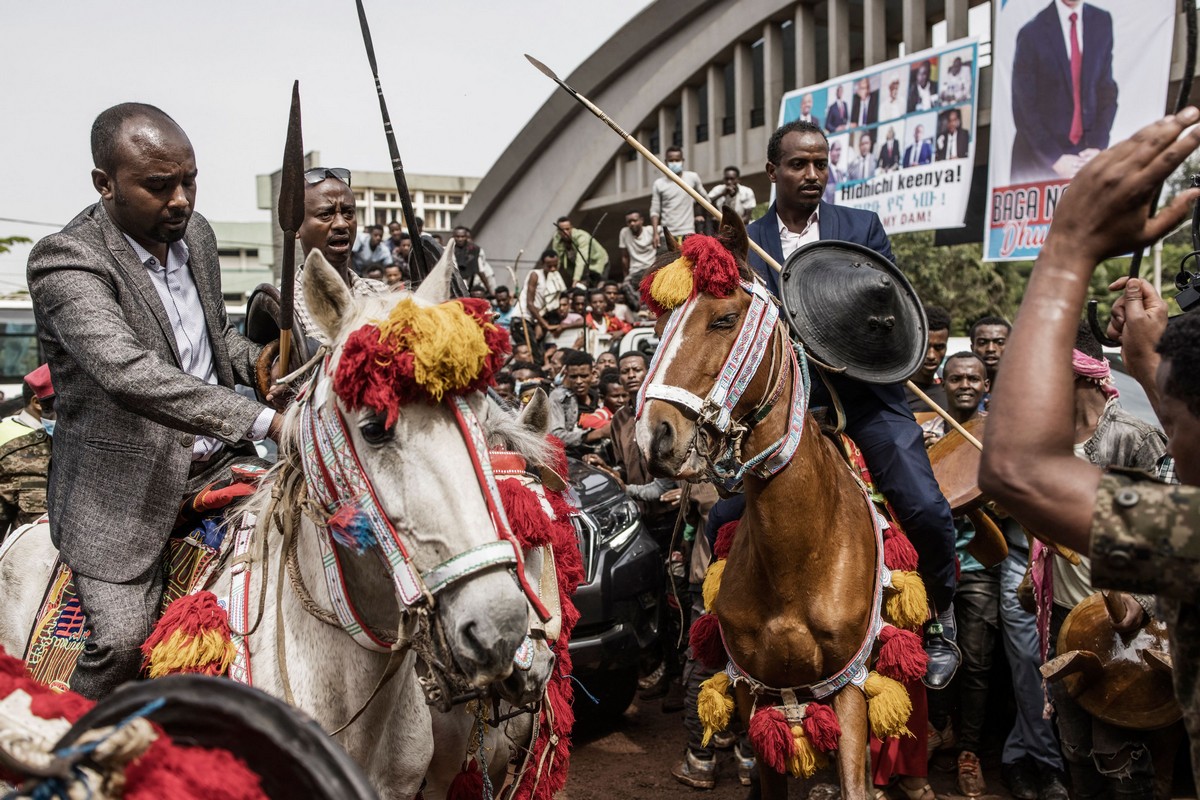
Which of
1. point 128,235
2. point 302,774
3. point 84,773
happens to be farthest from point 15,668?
point 128,235

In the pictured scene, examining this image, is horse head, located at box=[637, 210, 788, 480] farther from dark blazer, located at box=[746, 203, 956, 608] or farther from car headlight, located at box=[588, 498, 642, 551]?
car headlight, located at box=[588, 498, 642, 551]

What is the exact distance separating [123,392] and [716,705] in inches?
115

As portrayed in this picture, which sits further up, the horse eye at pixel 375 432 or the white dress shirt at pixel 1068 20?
the white dress shirt at pixel 1068 20

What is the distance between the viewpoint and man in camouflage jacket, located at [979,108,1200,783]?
1.68 m

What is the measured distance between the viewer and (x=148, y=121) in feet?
10.7

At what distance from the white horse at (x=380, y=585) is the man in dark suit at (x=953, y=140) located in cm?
1319

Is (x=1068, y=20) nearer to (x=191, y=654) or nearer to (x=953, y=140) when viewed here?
(x=953, y=140)

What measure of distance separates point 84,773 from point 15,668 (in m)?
0.45

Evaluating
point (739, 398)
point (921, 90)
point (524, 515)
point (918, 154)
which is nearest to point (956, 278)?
point (921, 90)

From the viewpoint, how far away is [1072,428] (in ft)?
5.82

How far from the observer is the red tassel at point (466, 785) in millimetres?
3676

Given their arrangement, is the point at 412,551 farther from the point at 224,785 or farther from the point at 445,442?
the point at 224,785

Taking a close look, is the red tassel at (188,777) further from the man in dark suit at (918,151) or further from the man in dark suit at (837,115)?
the man in dark suit at (837,115)

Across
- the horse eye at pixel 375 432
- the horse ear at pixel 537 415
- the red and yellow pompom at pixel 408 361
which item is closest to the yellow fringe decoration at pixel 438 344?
the red and yellow pompom at pixel 408 361
